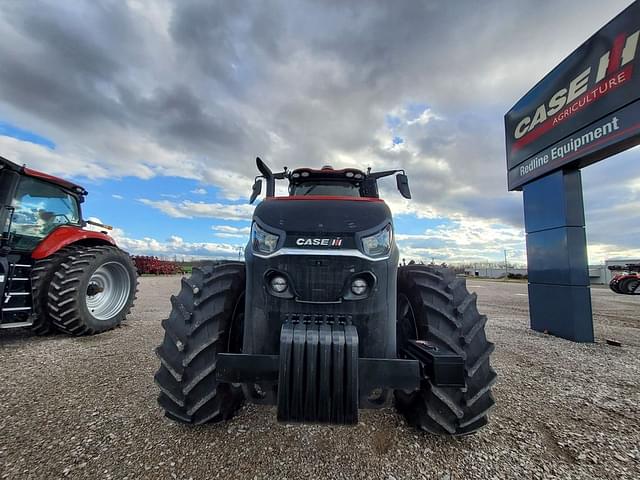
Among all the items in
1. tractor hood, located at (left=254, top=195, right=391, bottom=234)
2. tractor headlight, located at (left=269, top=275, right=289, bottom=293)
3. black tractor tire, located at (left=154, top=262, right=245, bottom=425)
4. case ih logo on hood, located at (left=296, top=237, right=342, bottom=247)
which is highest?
tractor hood, located at (left=254, top=195, right=391, bottom=234)

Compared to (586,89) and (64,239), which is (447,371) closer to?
(64,239)

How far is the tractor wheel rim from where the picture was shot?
219 inches

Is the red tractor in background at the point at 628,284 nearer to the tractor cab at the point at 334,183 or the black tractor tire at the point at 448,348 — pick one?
the tractor cab at the point at 334,183

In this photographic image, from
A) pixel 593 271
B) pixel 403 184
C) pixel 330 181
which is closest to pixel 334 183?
pixel 330 181

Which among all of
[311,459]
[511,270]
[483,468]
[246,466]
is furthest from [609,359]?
[511,270]

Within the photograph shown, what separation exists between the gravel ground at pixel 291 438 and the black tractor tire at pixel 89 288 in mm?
1210

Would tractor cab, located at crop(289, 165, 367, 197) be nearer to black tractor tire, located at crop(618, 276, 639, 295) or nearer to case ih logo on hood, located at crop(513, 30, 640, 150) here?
case ih logo on hood, located at crop(513, 30, 640, 150)

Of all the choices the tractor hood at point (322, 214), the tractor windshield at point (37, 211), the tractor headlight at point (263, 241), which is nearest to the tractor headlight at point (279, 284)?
the tractor headlight at point (263, 241)

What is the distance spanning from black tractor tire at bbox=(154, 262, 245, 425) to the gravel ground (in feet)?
0.91

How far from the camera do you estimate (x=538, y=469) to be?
193cm

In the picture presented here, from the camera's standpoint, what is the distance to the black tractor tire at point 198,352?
1973 mm

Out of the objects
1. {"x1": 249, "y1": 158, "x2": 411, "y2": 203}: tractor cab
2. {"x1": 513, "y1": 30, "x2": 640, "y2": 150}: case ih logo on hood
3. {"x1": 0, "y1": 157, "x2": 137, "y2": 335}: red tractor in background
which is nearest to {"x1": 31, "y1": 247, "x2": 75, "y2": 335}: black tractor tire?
{"x1": 0, "y1": 157, "x2": 137, "y2": 335}: red tractor in background

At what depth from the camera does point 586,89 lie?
5.35 metres

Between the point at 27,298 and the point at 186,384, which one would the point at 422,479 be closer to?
the point at 186,384
